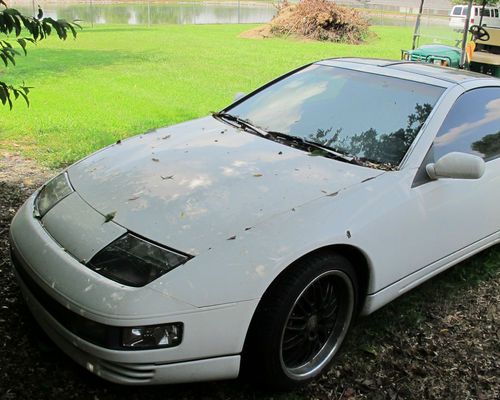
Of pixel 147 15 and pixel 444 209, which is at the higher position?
pixel 444 209

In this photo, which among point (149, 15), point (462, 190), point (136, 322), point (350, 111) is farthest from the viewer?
point (149, 15)

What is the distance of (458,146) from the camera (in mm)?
3482

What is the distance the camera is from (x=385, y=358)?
3104 millimetres

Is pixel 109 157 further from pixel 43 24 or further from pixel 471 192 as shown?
pixel 471 192

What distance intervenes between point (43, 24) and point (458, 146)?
2.55 m

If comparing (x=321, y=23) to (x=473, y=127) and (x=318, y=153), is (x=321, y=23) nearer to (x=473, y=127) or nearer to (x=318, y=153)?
(x=473, y=127)

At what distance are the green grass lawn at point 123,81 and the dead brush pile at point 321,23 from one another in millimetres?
2471

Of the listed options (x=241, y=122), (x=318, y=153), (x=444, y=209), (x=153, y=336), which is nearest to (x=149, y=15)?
(x=241, y=122)

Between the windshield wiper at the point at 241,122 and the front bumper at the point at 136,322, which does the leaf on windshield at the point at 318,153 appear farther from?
the front bumper at the point at 136,322

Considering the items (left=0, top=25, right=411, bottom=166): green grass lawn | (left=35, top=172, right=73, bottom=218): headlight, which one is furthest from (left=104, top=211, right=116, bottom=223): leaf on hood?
(left=0, top=25, right=411, bottom=166): green grass lawn

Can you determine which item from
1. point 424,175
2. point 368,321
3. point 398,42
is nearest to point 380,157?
point 424,175

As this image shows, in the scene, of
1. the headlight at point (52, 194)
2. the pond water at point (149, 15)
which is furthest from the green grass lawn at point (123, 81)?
the pond water at point (149, 15)

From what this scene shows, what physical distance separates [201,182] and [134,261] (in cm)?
70

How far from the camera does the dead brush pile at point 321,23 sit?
2366cm
